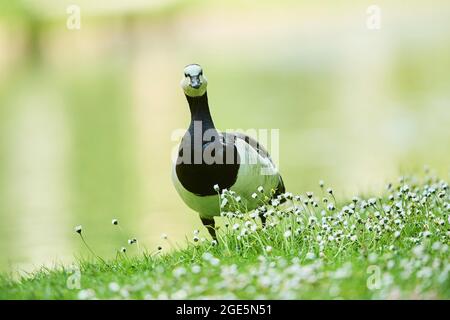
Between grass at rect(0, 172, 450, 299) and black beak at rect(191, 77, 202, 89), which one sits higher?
black beak at rect(191, 77, 202, 89)

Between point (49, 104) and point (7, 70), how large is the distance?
14.4ft

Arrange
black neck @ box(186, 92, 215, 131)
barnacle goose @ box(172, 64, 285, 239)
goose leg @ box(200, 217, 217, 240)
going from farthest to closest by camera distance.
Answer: goose leg @ box(200, 217, 217, 240) < black neck @ box(186, 92, 215, 131) < barnacle goose @ box(172, 64, 285, 239)

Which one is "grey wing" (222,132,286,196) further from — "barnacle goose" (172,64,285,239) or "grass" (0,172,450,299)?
"grass" (0,172,450,299)

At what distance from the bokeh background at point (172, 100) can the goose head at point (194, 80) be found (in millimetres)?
1530

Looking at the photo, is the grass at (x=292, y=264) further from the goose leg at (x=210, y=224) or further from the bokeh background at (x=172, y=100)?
the bokeh background at (x=172, y=100)

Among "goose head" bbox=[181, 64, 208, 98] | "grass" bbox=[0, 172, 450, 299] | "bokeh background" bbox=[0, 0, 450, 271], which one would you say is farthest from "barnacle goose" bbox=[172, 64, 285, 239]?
"bokeh background" bbox=[0, 0, 450, 271]

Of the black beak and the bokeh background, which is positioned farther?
the bokeh background

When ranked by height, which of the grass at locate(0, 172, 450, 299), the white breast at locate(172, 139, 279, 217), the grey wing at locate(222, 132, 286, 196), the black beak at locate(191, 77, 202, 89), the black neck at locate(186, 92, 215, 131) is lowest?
the grass at locate(0, 172, 450, 299)

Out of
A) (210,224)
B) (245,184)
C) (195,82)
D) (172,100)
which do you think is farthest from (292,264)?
(172,100)

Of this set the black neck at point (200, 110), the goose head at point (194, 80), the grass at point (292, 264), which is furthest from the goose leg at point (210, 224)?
the goose head at point (194, 80)

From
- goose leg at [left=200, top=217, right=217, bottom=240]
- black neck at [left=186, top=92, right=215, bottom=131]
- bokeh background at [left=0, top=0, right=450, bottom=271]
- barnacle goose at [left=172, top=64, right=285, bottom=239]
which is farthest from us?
bokeh background at [left=0, top=0, right=450, bottom=271]

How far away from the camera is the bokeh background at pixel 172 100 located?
8.86m

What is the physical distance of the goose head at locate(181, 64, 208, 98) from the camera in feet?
16.9
